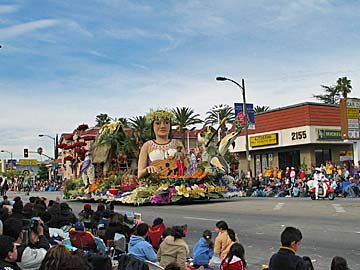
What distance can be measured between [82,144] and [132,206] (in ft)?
24.0

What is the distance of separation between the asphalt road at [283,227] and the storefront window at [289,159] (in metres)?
20.4

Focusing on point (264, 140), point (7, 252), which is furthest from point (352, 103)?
point (7, 252)

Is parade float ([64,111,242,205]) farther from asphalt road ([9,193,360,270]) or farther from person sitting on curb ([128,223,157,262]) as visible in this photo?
person sitting on curb ([128,223,157,262])

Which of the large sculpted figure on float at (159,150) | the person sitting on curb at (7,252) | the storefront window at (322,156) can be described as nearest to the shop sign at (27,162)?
the storefront window at (322,156)

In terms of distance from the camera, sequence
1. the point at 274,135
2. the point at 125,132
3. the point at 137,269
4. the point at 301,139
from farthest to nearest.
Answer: the point at 274,135, the point at 301,139, the point at 125,132, the point at 137,269

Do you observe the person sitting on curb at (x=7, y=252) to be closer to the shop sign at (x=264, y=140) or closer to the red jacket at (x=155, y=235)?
the red jacket at (x=155, y=235)

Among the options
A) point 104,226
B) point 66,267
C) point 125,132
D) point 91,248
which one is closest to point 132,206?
point 125,132

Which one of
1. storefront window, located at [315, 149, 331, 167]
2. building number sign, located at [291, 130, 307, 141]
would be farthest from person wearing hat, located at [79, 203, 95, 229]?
storefront window, located at [315, 149, 331, 167]

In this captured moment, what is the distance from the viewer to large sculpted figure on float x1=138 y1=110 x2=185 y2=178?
82.1 feet

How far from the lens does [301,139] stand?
3944 cm

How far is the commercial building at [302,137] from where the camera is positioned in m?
39.1

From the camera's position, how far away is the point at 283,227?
14.4 m

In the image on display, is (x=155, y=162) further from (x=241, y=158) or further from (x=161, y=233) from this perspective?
(x=241, y=158)

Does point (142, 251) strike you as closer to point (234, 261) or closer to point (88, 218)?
point (234, 261)
